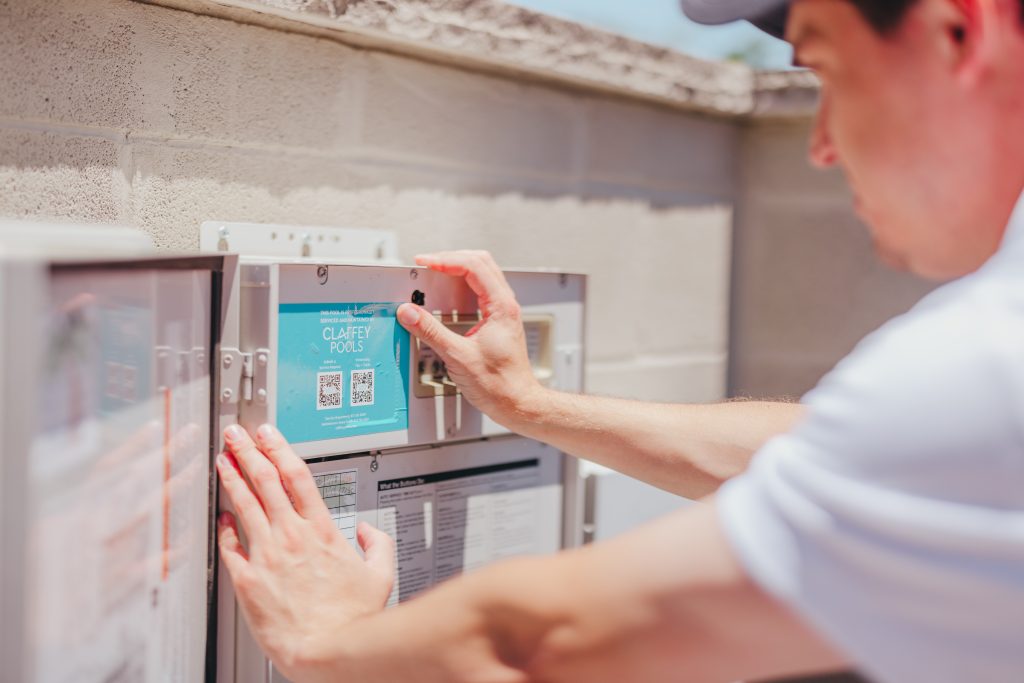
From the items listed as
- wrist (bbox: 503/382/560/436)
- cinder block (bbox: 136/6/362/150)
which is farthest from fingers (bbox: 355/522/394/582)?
cinder block (bbox: 136/6/362/150)

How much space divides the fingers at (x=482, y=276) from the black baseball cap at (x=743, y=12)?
360 mm

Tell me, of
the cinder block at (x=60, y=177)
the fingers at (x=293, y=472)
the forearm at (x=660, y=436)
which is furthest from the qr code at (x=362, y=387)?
the cinder block at (x=60, y=177)

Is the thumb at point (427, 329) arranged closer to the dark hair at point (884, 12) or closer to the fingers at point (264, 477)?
the fingers at point (264, 477)

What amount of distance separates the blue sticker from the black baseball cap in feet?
1.48

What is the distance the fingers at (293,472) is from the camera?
931 millimetres

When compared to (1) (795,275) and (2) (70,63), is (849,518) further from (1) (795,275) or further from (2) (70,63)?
(1) (795,275)

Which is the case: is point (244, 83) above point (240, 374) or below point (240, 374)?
above

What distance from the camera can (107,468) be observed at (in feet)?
2.36

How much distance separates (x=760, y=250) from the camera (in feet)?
6.51

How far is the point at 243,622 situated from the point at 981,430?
74 cm

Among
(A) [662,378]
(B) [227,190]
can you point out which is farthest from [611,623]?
(A) [662,378]

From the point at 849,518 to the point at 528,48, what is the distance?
109cm

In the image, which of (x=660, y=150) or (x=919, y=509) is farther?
(x=660, y=150)

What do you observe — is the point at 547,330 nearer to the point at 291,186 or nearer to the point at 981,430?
the point at 291,186
